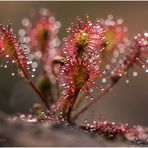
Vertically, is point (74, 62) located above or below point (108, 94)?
below

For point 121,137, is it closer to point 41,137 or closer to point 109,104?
point 41,137

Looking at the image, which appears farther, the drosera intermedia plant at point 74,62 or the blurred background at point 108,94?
the blurred background at point 108,94

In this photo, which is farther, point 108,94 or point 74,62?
point 108,94

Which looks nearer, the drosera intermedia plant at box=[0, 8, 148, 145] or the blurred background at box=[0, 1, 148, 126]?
the drosera intermedia plant at box=[0, 8, 148, 145]
